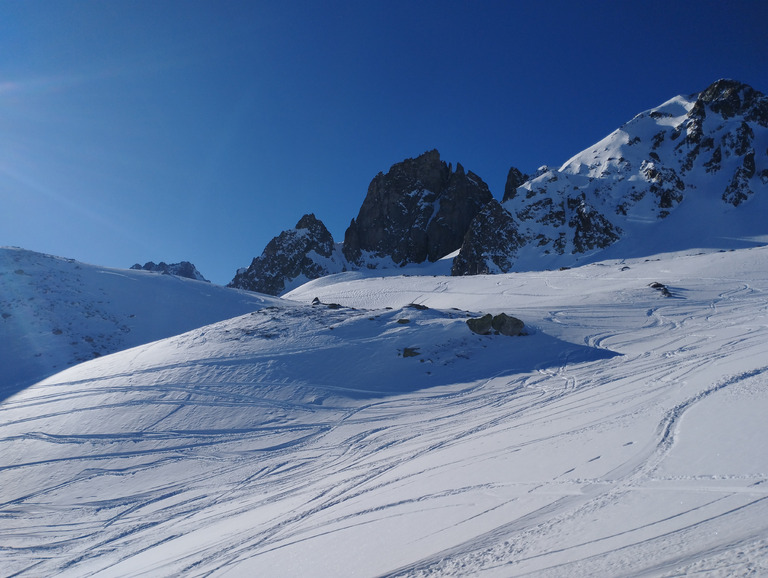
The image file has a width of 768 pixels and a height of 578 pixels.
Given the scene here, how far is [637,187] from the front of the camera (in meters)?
77.4

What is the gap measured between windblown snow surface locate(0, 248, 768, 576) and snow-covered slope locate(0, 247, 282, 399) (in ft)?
24.6

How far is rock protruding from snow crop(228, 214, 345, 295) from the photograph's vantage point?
114 meters

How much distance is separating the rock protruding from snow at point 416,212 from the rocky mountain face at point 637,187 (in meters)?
25.2

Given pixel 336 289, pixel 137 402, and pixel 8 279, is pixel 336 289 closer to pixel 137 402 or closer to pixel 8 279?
pixel 8 279

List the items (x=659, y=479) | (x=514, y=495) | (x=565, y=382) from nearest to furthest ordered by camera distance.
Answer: (x=659, y=479) → (x=514, y=495) → (x=565, y=382)

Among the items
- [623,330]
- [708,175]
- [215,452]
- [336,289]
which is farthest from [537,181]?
[215,452]

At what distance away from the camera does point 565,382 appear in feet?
39.0

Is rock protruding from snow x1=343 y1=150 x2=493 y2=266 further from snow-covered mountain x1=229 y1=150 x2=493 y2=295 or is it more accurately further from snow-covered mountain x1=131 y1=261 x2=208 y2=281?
snow-covered mountain x1=131 y1=261 x2=208 y2=281

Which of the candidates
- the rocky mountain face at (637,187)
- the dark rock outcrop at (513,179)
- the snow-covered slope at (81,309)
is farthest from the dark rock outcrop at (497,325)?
the dark rock outcrop at (513,179)

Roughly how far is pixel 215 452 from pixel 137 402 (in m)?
4.01

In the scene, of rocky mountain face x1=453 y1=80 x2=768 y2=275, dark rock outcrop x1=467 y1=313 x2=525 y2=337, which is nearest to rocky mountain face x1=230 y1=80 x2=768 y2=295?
rocky mountain face x1=453 y1=80 x2=768 y2=275

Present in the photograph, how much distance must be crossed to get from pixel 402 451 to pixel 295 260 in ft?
364

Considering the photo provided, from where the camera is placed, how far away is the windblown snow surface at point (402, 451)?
13.0 feet

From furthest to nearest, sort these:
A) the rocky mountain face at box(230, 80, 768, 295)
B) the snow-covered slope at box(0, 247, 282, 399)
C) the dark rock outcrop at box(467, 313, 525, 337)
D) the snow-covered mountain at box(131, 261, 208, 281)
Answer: the snow-covered mountain at box(131, 261, 208, 281) → the rocky mountain face at box(230, 80, 768, 295) → the snow-covered slope at box(0, 247, 282, 399) → the dark rock outcrop at box(467, 313, 525, 337)
